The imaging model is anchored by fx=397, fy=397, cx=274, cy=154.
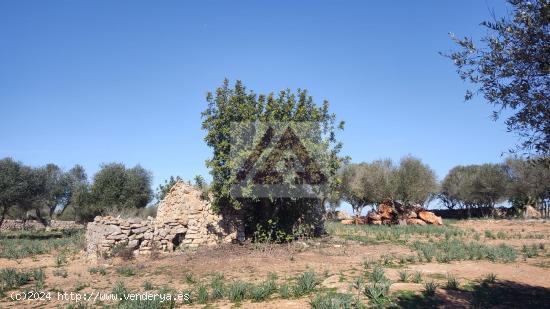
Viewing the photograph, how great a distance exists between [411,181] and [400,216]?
3.19 metres

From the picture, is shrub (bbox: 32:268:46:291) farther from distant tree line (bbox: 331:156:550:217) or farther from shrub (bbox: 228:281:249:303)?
distant tree line (bbox: 331:156:550:217)

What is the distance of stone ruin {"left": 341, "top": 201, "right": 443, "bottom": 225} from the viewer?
111 feet

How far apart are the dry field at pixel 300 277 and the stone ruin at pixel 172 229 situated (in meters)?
0.99

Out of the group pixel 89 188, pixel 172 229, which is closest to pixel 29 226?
pixel 89 188

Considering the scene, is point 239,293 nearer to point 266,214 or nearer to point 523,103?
point 523,103

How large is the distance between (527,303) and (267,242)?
1033 centimetres

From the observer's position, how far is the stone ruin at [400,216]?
33.8 m

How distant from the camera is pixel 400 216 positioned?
34.4 metres

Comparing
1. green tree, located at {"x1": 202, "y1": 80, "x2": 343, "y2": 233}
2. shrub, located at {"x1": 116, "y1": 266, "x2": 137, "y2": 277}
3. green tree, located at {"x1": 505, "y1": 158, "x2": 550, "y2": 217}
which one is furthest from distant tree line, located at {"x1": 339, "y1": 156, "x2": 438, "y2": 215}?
shrub, located at {"x1": 116, "y1": 266, "x2": 137, "y2": 277}

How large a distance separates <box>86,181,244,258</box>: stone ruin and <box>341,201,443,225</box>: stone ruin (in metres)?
20.1

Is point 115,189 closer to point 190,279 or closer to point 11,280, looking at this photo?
point 11,280

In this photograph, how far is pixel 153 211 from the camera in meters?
44.8

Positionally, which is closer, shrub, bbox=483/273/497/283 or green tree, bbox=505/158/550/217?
shrub, bbox=483/273/497/283

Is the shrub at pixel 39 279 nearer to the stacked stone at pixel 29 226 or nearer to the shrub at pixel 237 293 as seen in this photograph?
the shrub at pixel 237 293
